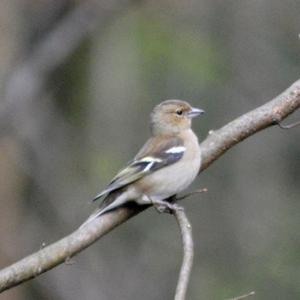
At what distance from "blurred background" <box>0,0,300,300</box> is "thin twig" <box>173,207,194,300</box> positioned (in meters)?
6.39

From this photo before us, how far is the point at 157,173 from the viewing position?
8.47 m

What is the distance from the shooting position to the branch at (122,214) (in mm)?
6980

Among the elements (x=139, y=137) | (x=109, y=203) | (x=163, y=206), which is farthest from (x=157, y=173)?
(x=139, y=137)

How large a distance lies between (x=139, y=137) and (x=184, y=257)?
10151mm

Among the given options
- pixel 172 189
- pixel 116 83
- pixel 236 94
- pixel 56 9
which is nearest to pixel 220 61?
pixel 236 94

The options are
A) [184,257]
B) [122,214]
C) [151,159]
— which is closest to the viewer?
[184,257]

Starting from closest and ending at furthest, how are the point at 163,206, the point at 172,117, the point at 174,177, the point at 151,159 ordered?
the point at 163,206 → the point at 174,177 → the point at 151,159 → the point at 172,117

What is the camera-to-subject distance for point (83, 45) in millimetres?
15516

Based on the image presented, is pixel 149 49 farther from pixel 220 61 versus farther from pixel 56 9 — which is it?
pixel 56 9

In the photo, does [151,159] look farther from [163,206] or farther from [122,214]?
[122,214]

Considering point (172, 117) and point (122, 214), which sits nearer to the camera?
point (122, 214)

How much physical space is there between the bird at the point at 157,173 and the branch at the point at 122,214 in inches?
3.9

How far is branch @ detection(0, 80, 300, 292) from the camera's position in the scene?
6.98 m

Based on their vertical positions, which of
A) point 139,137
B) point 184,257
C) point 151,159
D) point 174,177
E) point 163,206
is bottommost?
point 184,257
